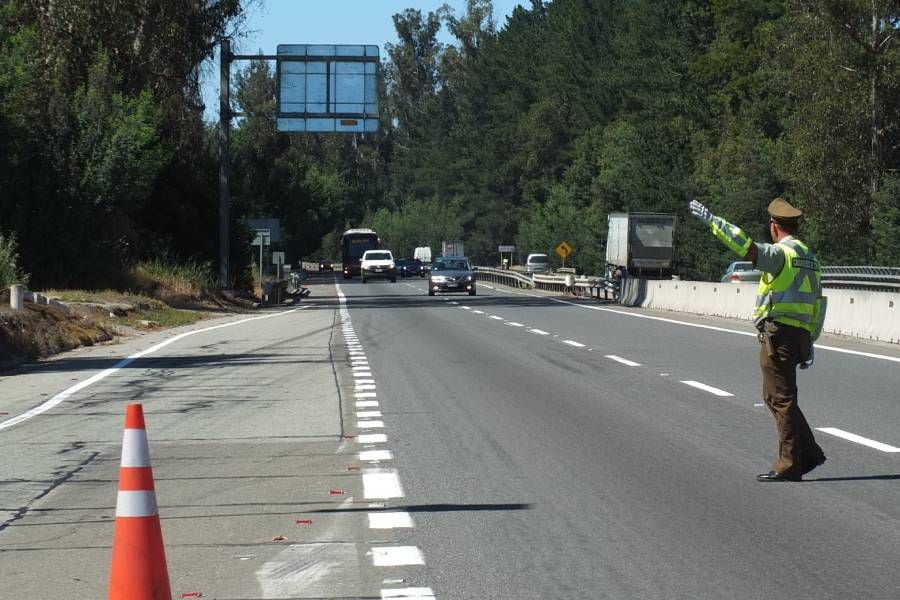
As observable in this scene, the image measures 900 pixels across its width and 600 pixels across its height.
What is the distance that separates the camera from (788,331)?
31.5 ft

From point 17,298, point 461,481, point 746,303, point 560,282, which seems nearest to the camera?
point 461,481

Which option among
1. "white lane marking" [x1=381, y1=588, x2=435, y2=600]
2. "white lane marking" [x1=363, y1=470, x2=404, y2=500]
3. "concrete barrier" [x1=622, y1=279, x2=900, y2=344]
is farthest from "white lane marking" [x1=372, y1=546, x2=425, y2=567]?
"concrete barrier" [x1=622, y1=279, x2=900, y2=344]

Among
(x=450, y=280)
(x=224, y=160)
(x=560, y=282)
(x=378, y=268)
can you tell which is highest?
(x=224, y=160)

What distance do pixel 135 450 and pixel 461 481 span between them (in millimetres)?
3805

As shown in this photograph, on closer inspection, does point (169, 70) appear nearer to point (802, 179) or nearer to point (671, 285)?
point (671, 285)

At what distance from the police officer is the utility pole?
124 ft

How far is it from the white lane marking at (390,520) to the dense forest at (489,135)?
3078 cm

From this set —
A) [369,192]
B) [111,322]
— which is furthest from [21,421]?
[369,192]

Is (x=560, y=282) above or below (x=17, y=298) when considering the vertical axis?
below

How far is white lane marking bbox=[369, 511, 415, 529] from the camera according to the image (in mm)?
7980

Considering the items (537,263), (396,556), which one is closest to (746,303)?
(396,556)

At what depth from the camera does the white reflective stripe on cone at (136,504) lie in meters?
5.88

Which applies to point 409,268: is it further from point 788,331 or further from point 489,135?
point 788,331

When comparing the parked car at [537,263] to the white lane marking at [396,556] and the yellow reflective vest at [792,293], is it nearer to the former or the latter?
the yellow reflective vest at [792,293]
